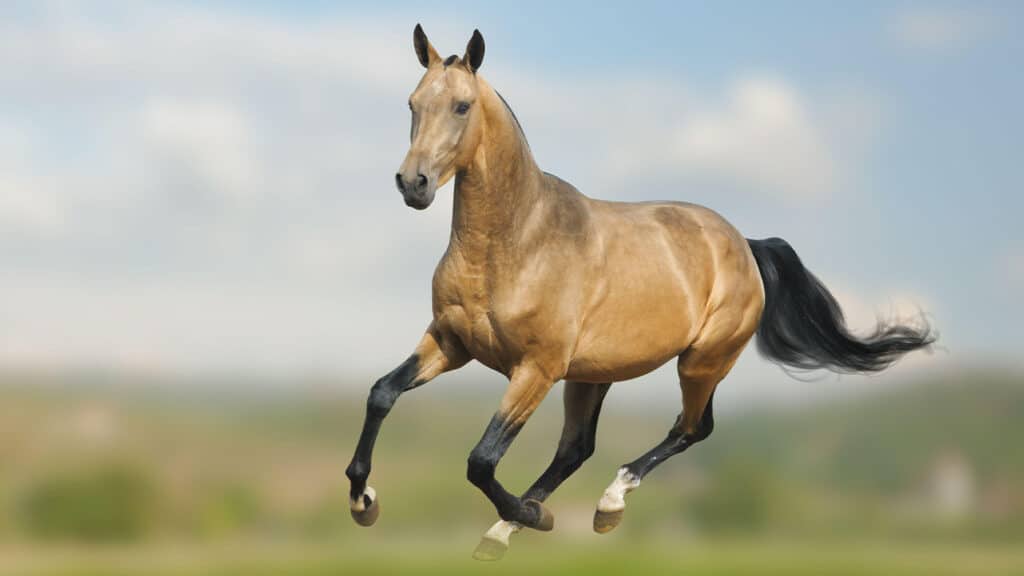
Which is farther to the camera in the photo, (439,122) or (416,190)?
(439,122)

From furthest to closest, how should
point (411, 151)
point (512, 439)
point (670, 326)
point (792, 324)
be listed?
point (792, 324)
point (670, 326)
point (512, 439)
point (411, 151)

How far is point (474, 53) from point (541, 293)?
1220mm

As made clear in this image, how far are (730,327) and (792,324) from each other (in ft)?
2.84

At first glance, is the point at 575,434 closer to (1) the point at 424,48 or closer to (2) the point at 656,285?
(2) the point at 656,285

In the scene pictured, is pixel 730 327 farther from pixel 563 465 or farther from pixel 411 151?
pixel 411 151

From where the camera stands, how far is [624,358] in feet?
23.8

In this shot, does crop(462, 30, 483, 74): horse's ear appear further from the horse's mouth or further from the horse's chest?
the horse's chest

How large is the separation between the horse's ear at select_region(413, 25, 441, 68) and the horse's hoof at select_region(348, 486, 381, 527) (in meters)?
2.19

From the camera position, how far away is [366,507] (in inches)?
279

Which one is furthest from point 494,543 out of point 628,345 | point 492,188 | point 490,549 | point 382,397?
point 492,188

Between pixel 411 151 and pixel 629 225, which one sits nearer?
pixel 411 151

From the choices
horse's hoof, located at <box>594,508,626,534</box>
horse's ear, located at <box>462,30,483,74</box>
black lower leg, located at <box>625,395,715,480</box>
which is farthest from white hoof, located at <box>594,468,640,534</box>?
horse's ear, located at <box>462,30,483,74</box>

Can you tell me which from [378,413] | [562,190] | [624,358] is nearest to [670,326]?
[624,358]

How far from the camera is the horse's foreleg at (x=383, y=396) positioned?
7012 mm
